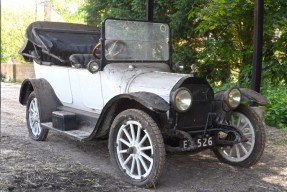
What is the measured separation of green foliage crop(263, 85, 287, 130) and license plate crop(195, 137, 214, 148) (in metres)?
3.70

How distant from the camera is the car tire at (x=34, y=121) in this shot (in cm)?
730

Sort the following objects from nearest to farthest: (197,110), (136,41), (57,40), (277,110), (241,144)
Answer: (197,110)
(241,144)
(136,41)
(57,40)
(277,110)

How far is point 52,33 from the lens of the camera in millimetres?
8109

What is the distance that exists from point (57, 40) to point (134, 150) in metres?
3.62

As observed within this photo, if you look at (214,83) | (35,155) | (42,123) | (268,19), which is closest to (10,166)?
(35,155)

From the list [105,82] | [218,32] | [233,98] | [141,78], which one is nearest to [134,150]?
[141,78]

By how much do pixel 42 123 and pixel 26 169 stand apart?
5.05 ft

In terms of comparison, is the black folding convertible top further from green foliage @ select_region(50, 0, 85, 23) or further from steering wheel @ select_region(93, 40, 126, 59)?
steering wheel @ select_region(93, 40, 126, 59)

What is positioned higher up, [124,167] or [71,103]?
[71,103]

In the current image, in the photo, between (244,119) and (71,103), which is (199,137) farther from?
(71,103)

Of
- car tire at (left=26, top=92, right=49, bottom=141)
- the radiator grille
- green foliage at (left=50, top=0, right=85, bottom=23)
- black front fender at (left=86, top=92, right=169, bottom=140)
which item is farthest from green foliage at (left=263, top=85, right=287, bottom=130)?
green foliage at (left=50, top=0, right=85, bottom=23)

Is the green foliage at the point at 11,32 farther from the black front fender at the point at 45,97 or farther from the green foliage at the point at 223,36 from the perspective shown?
the black front fender at the point at 45,97

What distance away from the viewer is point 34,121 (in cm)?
751

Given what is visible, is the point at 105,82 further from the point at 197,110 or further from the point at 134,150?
the point at 197,110
